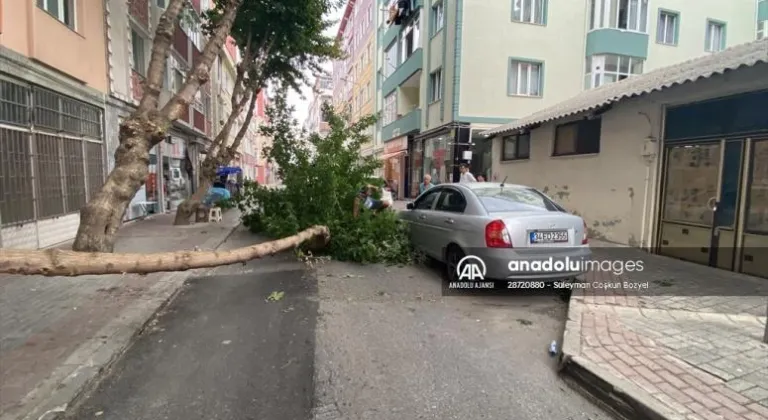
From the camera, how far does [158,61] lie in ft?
17.7

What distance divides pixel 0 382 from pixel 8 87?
253 inches

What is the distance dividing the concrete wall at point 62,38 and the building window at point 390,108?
57.2ft

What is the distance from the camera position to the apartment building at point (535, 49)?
666 inches

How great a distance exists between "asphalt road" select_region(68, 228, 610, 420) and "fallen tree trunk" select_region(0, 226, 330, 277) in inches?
33.7

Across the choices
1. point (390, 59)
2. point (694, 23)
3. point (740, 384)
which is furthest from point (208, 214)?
point (694, 23)

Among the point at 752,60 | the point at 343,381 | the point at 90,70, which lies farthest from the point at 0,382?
the point at 90,70

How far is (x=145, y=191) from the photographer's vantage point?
47.7 feet

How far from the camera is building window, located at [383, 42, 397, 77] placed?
26189 mm

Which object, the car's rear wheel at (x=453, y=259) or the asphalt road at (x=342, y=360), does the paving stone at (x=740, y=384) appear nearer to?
the asphalt road at (x=342, y=360)

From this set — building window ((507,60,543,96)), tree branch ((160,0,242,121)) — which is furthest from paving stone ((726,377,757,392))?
building window ((507,60,543,96))

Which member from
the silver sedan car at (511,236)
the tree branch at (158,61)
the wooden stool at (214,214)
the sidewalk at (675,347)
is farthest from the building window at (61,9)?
the sidewalk at (675,347)

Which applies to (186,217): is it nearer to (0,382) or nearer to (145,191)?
(145,191)

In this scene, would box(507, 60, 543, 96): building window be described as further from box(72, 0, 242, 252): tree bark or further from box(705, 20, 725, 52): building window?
box(72, 0, 242, 252): tree bark

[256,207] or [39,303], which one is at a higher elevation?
[256,207]
